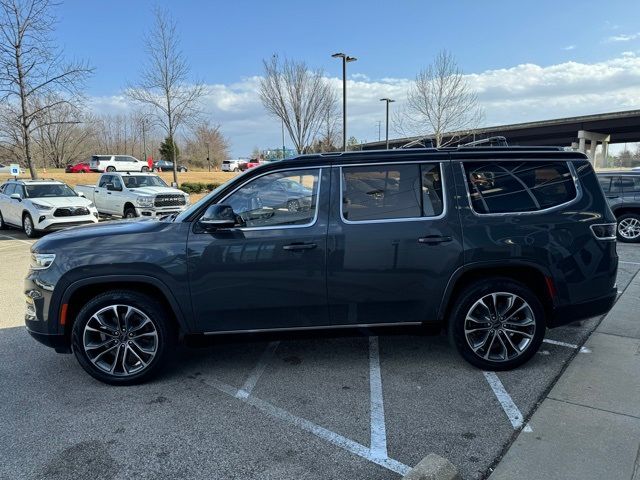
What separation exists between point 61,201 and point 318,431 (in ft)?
41.6

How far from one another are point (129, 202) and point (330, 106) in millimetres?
14661

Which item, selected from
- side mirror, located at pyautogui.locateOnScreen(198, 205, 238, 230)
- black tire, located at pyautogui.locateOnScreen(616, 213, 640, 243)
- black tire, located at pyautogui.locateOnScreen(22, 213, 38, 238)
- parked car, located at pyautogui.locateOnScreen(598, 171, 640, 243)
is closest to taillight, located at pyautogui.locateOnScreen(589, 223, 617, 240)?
side mirror, located at pyautogui.locateOnScreen(198, 205, 238, 230)

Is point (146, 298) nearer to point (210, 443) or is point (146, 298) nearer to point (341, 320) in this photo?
point (210, 443)

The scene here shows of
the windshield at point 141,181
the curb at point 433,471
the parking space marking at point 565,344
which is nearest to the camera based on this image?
the curb at point 433,471

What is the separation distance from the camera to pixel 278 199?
3867mm

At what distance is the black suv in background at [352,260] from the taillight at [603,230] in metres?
0.02

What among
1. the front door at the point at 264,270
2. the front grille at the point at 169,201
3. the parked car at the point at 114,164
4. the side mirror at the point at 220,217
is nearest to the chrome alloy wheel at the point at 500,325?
the front door at the point at 264,270

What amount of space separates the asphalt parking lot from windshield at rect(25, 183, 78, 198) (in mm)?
10598

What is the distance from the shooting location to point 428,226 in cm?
381

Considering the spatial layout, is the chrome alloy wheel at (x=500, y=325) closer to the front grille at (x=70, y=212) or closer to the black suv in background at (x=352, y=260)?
the black suv in background at (x=352, y=260)

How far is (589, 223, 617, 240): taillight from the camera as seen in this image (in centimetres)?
396

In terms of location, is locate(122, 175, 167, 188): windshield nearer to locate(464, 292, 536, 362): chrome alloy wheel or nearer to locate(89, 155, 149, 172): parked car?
locate(464, 292, 536, 362): chrome alloy wheel

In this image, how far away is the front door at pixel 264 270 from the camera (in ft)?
12.2

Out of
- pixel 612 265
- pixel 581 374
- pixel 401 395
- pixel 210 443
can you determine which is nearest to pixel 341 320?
pixel 401 395
